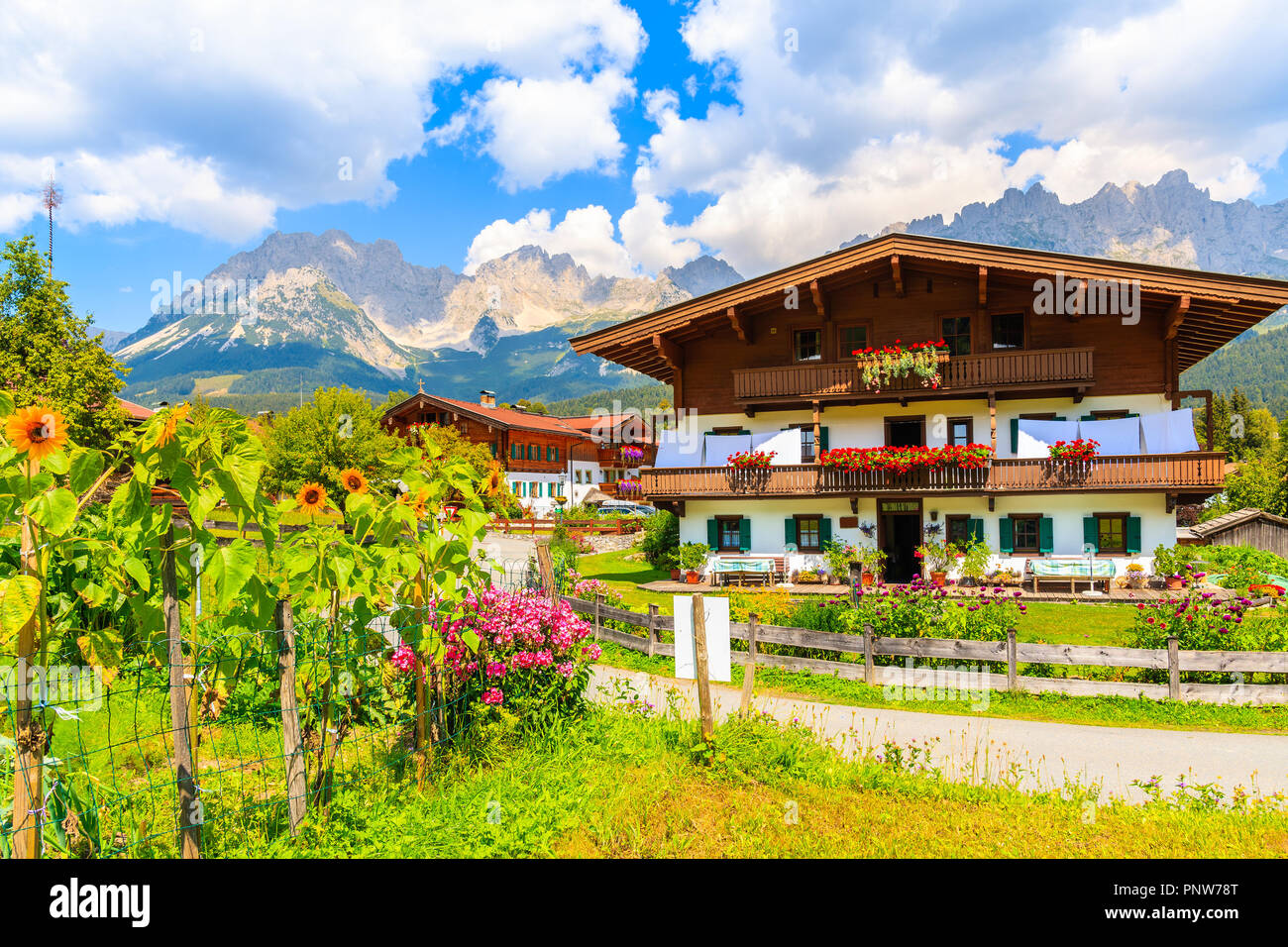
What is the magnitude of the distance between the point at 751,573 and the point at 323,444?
24066 mm

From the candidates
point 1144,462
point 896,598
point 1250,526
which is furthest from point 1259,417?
point 896,598

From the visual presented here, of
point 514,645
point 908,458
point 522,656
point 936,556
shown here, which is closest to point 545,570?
point 514,645

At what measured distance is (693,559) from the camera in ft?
73.9

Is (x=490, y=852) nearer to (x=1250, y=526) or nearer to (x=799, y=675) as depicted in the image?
(x=799, y=675)

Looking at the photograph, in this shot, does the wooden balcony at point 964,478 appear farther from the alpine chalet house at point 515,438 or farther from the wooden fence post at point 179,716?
the alpine chalet house at point 515,438

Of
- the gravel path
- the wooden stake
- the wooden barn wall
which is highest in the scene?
the wooden barn wall

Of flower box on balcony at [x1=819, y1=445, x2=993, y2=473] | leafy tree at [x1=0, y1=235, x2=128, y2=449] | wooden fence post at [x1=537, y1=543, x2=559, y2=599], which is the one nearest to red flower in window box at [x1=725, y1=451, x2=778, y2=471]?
flower box on balcony at [x1=819, y1=445, x2=993, y2=473]

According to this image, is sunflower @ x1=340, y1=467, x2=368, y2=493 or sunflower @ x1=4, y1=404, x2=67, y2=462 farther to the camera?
sunflower @ x1=340, y1=467, x2=368, y2=493

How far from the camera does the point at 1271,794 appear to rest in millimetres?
6125

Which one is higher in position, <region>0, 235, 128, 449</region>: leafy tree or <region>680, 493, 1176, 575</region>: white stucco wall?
<region>0, 235, 128, 449</region>: leafy tree

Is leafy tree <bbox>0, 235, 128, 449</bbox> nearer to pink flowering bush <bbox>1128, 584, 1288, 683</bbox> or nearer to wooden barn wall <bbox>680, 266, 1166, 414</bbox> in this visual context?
wooden barn wall <bbox>680, 266, 1166, 414</bbox>

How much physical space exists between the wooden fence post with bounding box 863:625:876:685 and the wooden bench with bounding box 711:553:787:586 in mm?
11733

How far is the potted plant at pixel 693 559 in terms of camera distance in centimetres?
2252

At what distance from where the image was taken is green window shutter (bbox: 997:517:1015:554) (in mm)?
21188
